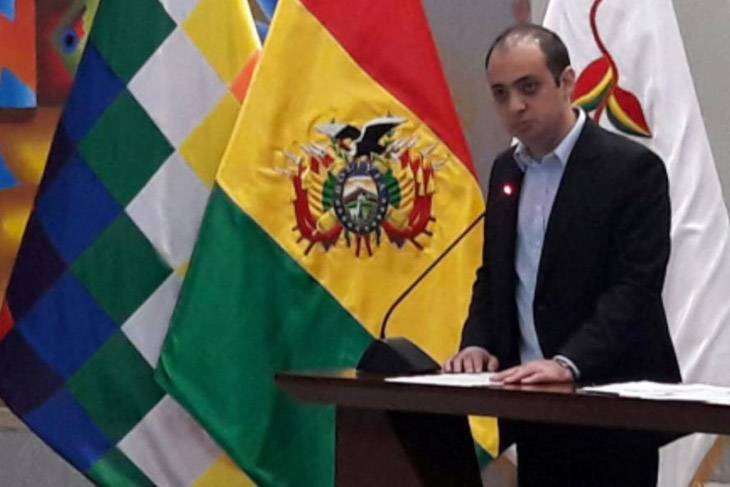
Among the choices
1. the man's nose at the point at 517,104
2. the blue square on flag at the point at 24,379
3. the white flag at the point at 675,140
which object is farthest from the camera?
the blue square on flag at the point at 24,379

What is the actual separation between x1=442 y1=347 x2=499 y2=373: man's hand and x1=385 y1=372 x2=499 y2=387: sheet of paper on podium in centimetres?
9

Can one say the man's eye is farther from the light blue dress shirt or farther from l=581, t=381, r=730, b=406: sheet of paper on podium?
l=581, t=381, r=730, b=406: sheet of paper on podium

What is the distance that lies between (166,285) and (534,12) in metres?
1.21

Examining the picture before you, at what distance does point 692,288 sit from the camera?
2.99 meters

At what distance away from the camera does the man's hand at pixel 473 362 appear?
7.45 feet

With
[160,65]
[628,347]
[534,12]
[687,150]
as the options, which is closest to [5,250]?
[160,65]

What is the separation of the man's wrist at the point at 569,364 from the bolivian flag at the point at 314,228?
3.62ft

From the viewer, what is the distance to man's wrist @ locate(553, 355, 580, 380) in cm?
208

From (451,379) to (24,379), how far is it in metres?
1.65

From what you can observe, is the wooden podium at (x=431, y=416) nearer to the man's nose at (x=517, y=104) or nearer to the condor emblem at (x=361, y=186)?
the man's nose at (x=517, y=104)

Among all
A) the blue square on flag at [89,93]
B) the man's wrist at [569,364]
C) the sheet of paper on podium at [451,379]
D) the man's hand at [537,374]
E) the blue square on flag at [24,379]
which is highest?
the blue square on flag at [89,93]

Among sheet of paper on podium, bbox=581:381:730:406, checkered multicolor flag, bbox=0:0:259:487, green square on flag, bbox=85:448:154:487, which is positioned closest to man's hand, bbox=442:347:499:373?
sheet of paper on podium, bbox=581:381:730:406

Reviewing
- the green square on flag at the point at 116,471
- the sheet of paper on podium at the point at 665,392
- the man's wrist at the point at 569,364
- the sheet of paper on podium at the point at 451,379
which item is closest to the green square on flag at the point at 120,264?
the green square on flag at the point at 116,471

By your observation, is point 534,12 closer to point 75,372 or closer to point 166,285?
point 166,285
